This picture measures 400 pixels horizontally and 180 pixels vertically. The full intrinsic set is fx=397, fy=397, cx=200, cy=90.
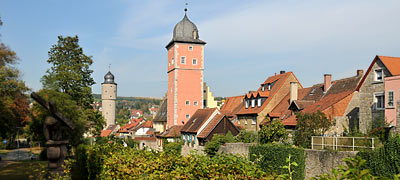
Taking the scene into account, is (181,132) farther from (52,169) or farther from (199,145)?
(52,169)

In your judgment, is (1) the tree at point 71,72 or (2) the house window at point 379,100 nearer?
(2) the house window at point 379,100

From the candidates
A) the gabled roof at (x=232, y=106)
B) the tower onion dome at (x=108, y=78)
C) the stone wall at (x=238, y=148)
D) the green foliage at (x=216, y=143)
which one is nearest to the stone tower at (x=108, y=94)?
the tower onion dome at (x=108, y=78)

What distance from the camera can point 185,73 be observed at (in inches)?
2265

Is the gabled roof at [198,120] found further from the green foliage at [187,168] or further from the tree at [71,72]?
the green foliage at [187,168]

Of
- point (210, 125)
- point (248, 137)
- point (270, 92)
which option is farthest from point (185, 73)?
point (248, 137)

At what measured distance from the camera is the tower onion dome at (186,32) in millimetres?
58594

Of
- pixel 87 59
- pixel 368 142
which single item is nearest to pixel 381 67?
pixel 368 142

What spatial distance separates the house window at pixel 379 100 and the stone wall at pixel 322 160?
340 inches

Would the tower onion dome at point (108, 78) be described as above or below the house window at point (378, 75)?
above

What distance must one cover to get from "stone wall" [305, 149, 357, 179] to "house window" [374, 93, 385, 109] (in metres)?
8.63

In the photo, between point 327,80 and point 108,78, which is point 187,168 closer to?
point 327,80

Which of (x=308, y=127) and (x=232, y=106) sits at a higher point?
(x=232, y=106)

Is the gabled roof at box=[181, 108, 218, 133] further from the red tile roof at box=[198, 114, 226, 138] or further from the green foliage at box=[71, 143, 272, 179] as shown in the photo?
the green foliage at box=[71, 143, 272, 179]

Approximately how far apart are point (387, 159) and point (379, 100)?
1140 cm
